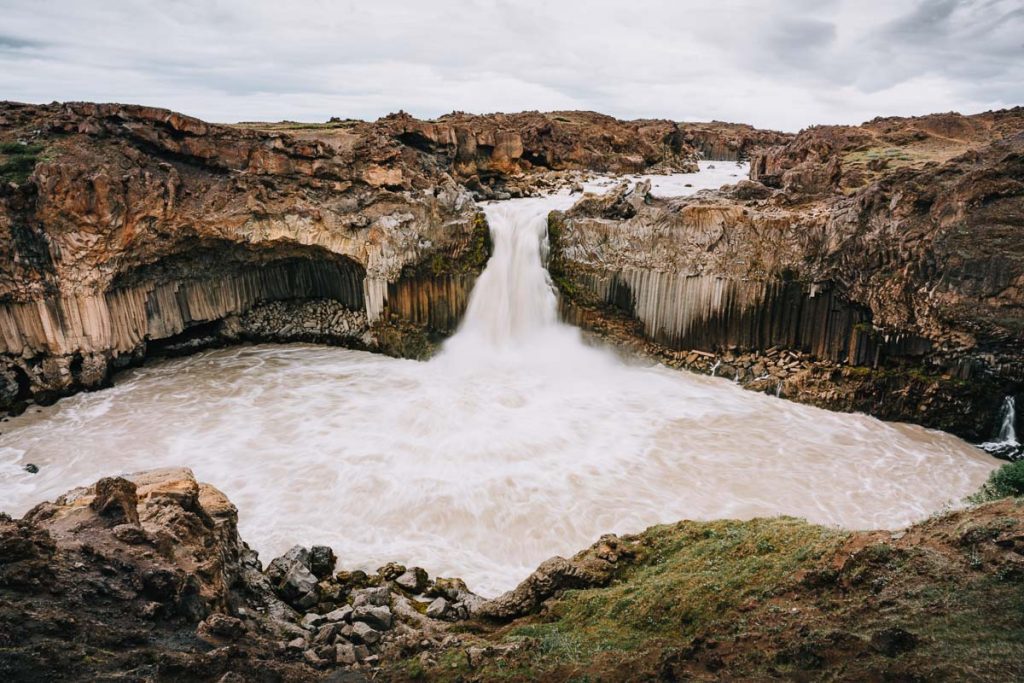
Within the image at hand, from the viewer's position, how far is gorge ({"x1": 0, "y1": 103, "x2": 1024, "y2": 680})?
275 inches

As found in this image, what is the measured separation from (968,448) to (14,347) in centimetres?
2739

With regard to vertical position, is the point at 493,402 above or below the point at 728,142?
below

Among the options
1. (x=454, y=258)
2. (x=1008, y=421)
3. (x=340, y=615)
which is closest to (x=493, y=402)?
(x=454, y=258)

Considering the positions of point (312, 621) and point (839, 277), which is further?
point (839, 277)

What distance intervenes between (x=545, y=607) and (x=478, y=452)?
7.52m

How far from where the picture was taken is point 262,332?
2502 cm

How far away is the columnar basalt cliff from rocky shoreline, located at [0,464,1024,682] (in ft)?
25.0

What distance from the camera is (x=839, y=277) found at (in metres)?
18.8

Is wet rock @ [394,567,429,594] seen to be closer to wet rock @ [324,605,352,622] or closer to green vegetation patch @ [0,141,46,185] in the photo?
wet rock @ [324,605,352,622]

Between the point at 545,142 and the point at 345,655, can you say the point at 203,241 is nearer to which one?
the point at 345,655

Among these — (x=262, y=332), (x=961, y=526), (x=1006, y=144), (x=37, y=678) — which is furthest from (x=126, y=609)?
(x=1006, y=144)

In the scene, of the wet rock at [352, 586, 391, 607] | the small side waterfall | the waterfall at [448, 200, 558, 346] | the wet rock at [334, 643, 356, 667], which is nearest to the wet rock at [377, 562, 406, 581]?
the wet rock at [352, 586, 391, 607]

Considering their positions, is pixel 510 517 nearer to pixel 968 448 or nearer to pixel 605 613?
pixel 605 613

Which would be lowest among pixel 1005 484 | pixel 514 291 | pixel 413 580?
pixel 413 580
